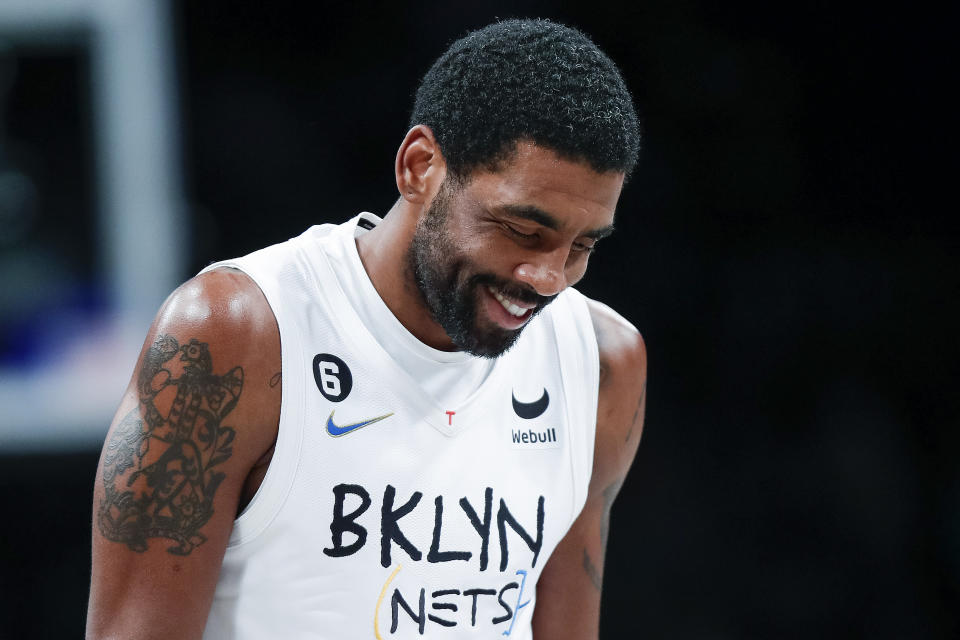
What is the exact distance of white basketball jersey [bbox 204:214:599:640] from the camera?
1.55 m

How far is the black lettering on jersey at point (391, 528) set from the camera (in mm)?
1606

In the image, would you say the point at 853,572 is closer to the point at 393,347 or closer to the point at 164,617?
the point at 393,347

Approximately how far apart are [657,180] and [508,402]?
6.34 ft

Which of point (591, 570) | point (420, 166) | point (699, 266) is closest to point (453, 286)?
point (420, 166)

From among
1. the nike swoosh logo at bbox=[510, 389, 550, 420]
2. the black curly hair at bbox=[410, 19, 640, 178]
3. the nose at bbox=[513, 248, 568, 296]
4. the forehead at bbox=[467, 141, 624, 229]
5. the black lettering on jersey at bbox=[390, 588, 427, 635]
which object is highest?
the black curly hair at bbox=[410, 19, 640, 178]

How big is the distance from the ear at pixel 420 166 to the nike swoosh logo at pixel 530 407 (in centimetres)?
38

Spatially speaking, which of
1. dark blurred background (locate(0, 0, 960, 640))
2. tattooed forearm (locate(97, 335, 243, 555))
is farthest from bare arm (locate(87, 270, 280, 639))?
dark blurred background (locate(0, 0, 960, 640))

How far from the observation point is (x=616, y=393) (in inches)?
74.7

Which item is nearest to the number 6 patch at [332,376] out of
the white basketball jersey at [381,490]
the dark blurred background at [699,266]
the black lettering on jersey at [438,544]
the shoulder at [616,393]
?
the white basketball jersey at [381,490]

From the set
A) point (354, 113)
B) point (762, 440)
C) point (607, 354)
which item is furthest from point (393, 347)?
point (762, 440)

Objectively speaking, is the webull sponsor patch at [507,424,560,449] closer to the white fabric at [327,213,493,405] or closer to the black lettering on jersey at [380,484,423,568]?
the white fabric at [327,213,493,405]

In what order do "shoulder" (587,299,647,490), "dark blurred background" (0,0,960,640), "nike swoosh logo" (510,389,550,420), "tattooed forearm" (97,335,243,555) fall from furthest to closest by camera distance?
"dark blurred background" (0,0,960,640)
"shoulder" (587,299,647,490)
"nike swoosh logo" (510,389,550,420)
"tattooed forearm" (97,335,243,555)

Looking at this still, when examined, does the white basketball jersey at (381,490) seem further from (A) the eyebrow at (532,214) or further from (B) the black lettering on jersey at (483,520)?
(A) the eyebrow at (532,214)

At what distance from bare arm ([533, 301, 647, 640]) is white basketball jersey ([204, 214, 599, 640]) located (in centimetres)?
9
